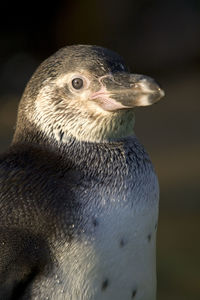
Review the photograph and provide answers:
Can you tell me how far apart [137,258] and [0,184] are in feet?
1.31

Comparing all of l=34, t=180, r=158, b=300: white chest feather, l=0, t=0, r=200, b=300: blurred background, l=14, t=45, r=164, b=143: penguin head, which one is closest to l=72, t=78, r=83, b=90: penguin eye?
l=14, t=45, r=164, b=143: penguin head

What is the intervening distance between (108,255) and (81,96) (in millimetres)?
410

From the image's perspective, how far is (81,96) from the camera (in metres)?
1.88

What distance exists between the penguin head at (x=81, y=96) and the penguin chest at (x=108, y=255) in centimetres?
21

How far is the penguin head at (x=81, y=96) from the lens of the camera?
1.86m

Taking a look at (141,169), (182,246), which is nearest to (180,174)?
(182,246)

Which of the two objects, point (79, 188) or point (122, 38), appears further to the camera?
point (122, 38)

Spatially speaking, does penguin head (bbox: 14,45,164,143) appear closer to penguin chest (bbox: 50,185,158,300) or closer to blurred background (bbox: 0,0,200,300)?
penguin chest (bbox: 50,185,158,300)

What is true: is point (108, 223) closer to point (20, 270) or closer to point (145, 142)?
point (20, 270)

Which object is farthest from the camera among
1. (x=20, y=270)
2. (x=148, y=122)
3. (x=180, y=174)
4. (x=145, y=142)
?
(x=148, y=122)

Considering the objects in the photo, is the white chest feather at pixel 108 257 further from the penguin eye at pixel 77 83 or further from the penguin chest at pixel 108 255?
the penguin eye at pixel 77 83

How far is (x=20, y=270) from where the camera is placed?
1744 millimetres

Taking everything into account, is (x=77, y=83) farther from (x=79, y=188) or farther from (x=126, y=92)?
(x=79, y=188)

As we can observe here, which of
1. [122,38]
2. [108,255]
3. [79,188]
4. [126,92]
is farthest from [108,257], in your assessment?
[122,38]
